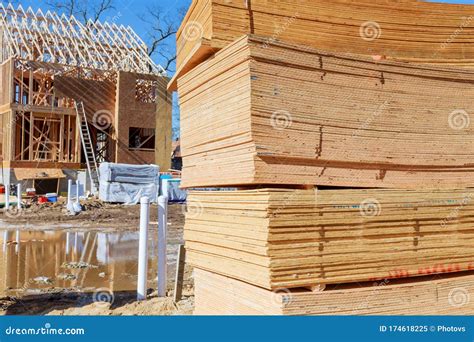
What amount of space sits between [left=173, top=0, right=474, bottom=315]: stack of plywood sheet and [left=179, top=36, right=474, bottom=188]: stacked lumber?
0.01 meters

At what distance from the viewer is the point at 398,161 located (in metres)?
3.86

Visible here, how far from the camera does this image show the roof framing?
84.3 ft

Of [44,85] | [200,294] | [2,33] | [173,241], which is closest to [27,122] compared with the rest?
[44,85]

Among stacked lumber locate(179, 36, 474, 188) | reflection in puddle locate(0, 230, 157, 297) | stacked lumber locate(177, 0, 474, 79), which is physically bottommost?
reflection in puddle locate(0, 230, 157, 297)

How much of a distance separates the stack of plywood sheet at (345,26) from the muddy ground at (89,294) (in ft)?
8.25

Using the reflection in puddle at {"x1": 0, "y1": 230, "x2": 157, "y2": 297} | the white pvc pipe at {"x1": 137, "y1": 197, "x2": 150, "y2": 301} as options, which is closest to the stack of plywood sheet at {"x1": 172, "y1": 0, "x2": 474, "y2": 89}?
the white pvc pipe at {"x1": 137, "y1": 197, "x2": 150, "y2": 301}

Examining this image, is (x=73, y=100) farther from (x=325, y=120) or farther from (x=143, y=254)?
(x=325, y=120)

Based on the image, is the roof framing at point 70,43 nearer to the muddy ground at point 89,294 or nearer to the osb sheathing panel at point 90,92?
the osb sheathing panel at point 90,92

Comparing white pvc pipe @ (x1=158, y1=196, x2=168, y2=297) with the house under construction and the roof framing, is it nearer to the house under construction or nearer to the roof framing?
the house under construction

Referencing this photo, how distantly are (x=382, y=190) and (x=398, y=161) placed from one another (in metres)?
0.32

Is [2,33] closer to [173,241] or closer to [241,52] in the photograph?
[173,241]

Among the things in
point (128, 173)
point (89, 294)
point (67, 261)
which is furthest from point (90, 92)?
point (89, 294)

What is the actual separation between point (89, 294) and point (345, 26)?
15.2ft

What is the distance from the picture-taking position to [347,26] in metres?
4.13
